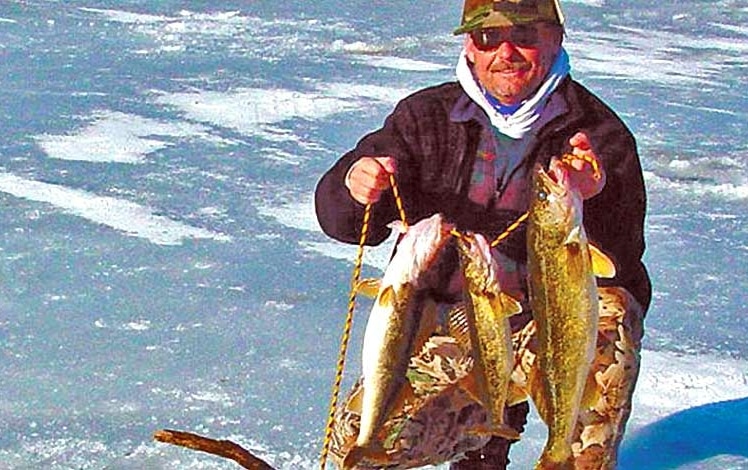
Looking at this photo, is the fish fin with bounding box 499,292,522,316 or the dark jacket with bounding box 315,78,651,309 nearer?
the fish fin with bounding box 499,292,522,316

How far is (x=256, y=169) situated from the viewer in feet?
19.7

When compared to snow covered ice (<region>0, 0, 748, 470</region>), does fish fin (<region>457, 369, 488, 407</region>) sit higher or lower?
higher

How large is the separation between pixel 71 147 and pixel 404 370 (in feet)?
13.8

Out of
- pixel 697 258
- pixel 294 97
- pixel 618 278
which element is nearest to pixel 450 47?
pixel 294 97

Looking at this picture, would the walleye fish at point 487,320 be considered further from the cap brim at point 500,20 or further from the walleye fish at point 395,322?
the cap brim at point 500,20

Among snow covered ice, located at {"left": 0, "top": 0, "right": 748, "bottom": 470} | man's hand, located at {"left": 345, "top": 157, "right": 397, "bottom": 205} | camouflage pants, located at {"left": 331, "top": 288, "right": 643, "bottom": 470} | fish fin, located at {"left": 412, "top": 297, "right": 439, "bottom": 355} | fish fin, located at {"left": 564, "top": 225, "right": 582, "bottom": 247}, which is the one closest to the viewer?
fish fin, located at {"left": 564, "top": 225, "right": 582, "bottom": 247}

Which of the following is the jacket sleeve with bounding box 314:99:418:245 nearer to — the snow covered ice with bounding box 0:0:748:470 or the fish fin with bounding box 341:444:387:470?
the fish fin with bounding box 341:444:387:470

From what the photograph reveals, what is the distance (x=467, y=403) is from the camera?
2.92 m

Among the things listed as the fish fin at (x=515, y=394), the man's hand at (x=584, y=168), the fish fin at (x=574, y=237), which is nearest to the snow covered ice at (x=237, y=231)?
the fish fin at (x=515, y=394)

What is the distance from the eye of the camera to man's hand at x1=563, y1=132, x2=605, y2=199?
2.51 metres

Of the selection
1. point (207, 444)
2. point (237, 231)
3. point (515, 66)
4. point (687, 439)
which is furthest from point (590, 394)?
point (237, 231)

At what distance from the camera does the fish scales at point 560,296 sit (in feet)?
7.11

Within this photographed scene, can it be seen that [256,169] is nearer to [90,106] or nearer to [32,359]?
[90,106]

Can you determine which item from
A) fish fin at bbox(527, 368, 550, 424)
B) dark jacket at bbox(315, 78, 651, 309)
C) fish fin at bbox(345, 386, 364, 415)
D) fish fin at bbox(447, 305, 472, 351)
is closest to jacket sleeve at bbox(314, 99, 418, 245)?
dark jacket at bbox(315, 78, 651, 309)
